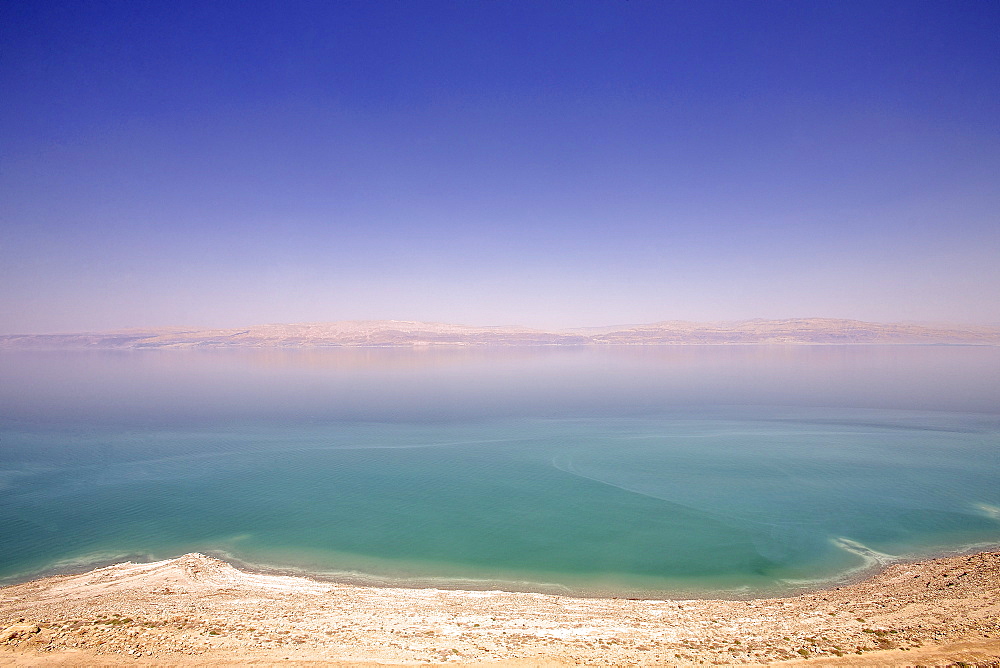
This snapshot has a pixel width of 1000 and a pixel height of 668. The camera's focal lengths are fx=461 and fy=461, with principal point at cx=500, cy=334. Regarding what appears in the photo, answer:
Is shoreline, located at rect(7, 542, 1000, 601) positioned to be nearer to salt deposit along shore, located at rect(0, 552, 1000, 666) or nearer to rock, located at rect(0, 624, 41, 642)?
salt deposit along shore, located at rect(0, 552, 1000, 666)

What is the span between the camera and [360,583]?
62.3 feet

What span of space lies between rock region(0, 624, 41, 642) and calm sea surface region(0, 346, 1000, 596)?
27.1ft

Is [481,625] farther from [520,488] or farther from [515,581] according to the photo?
[520,488]

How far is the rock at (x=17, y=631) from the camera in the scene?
482 inches

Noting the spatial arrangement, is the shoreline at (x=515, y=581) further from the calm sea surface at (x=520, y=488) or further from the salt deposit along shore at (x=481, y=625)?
the salt deposit along shore at (x=481, y=625)

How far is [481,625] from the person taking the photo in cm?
1420

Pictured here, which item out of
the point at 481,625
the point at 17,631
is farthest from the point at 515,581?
the point at 17,631

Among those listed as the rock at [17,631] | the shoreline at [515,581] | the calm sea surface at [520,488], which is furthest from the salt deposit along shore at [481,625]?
the calm sea surface at [520,488]

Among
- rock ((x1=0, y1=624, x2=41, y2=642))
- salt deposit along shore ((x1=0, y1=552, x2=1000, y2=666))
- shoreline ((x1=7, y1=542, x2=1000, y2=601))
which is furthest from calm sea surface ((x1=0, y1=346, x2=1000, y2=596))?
rock ((x1=0, y1=624, x2=41, y2=642))

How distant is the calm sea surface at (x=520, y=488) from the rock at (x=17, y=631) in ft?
27.1

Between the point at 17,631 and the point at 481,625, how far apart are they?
41.5 feet

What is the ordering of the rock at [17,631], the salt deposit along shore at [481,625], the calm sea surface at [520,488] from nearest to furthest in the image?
the salt deposit along shore at [481,625]
the rock at [17,631]
the calm sea surface at [520,488]

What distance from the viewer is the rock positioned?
482 inches

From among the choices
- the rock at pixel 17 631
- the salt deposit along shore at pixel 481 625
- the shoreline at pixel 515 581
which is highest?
the rock at pixel 17 631
